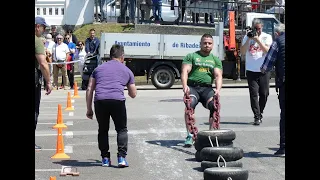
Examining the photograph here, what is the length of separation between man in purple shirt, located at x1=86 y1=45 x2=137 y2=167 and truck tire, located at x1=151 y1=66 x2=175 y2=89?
13040mm

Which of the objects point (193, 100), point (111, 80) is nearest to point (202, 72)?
point (193, 100)

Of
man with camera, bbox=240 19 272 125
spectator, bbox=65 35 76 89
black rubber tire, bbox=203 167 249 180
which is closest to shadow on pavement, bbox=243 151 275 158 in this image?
black rubber tire, bbox=203 167 249 180

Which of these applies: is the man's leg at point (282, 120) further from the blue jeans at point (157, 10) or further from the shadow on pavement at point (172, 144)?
the blue jeans at point (157, 10)

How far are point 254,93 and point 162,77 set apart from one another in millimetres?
9703

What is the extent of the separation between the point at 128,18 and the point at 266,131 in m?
17.9

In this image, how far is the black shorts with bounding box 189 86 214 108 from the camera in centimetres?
1117

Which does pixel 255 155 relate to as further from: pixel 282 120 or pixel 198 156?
pixel 198 156

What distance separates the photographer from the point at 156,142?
38.7ft

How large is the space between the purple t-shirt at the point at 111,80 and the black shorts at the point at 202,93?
161 cm

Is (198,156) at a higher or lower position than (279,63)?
lower

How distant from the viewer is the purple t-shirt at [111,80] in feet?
31.8

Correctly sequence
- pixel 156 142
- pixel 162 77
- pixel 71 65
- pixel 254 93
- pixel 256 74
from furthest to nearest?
pixel 71 65
pixel 162 77
pixel 256 74
pixel 254 93
pixel 156 142
